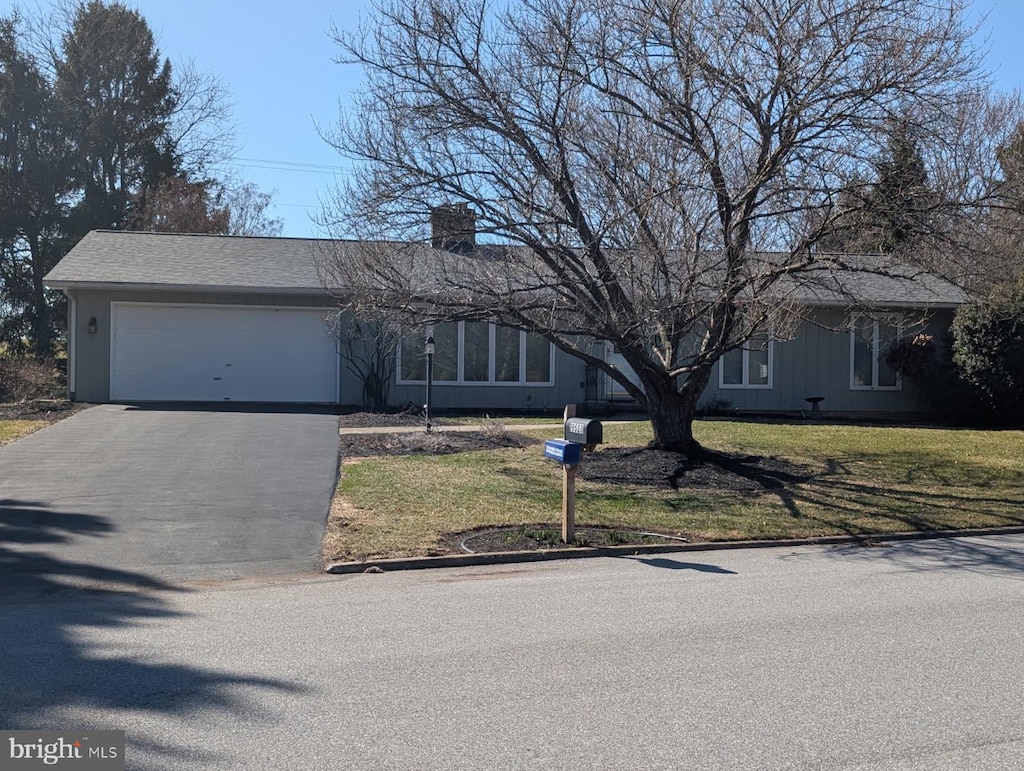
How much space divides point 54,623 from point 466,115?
27.0ft

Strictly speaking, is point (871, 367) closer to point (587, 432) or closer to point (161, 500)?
point (587, 432)

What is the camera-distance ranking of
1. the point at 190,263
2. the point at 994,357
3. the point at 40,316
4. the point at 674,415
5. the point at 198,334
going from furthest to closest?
the point at 40,316 → the point at 190,263 → the point at 198,334 → the point at 994,357 → the point at 674,415

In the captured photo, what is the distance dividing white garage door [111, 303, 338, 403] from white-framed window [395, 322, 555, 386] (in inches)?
74.7

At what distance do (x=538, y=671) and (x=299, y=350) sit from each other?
56.9 feet

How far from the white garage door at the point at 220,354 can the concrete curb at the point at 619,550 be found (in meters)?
13.4

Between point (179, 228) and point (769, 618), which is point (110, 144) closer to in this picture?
point (179, 228)

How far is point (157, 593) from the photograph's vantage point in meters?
8.22

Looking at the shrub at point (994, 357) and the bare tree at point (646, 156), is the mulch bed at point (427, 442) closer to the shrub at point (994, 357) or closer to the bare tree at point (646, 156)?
the bare tree at point (646, 156)

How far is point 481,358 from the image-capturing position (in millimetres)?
23125

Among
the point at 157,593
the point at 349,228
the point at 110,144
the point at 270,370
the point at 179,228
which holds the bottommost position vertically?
the point at 157,593

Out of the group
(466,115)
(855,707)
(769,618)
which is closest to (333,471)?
(466,115)

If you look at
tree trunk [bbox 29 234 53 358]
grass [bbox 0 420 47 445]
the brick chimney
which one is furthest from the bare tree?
tree trunk [bbox 29 234 53 358]

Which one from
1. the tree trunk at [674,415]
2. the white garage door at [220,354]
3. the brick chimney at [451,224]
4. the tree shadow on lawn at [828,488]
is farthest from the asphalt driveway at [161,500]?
the tree trunk at [674,415]

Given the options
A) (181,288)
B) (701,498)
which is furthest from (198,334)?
(701,498)
